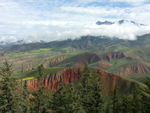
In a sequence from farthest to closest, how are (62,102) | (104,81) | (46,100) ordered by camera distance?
(104,81)
(62,102)
(46,100)

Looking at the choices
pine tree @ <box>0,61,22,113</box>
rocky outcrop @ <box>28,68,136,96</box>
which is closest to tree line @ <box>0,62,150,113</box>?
pine tree @ <box>0,61,22,113</box>

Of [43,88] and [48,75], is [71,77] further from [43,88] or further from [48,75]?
[43,88]

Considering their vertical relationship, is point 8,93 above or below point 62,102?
above

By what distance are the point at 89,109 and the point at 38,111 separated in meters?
14.8

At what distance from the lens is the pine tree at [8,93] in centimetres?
2839

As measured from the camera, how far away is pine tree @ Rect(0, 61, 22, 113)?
2839 cm

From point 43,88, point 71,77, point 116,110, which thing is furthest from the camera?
point 71,77

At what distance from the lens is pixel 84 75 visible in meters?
62.1

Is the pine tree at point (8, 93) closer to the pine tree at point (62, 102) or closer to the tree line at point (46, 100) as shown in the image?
the tree line at point (46, 100)

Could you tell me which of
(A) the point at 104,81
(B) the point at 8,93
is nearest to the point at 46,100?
(B) the point at 8,93

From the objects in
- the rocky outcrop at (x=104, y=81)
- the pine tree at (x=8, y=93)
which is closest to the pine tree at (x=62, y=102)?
the pine tree at (x=8, y=93)

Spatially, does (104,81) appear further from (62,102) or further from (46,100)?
(46,100)

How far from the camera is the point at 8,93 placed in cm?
2866

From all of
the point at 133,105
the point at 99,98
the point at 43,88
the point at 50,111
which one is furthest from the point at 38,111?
the point at 133,105
